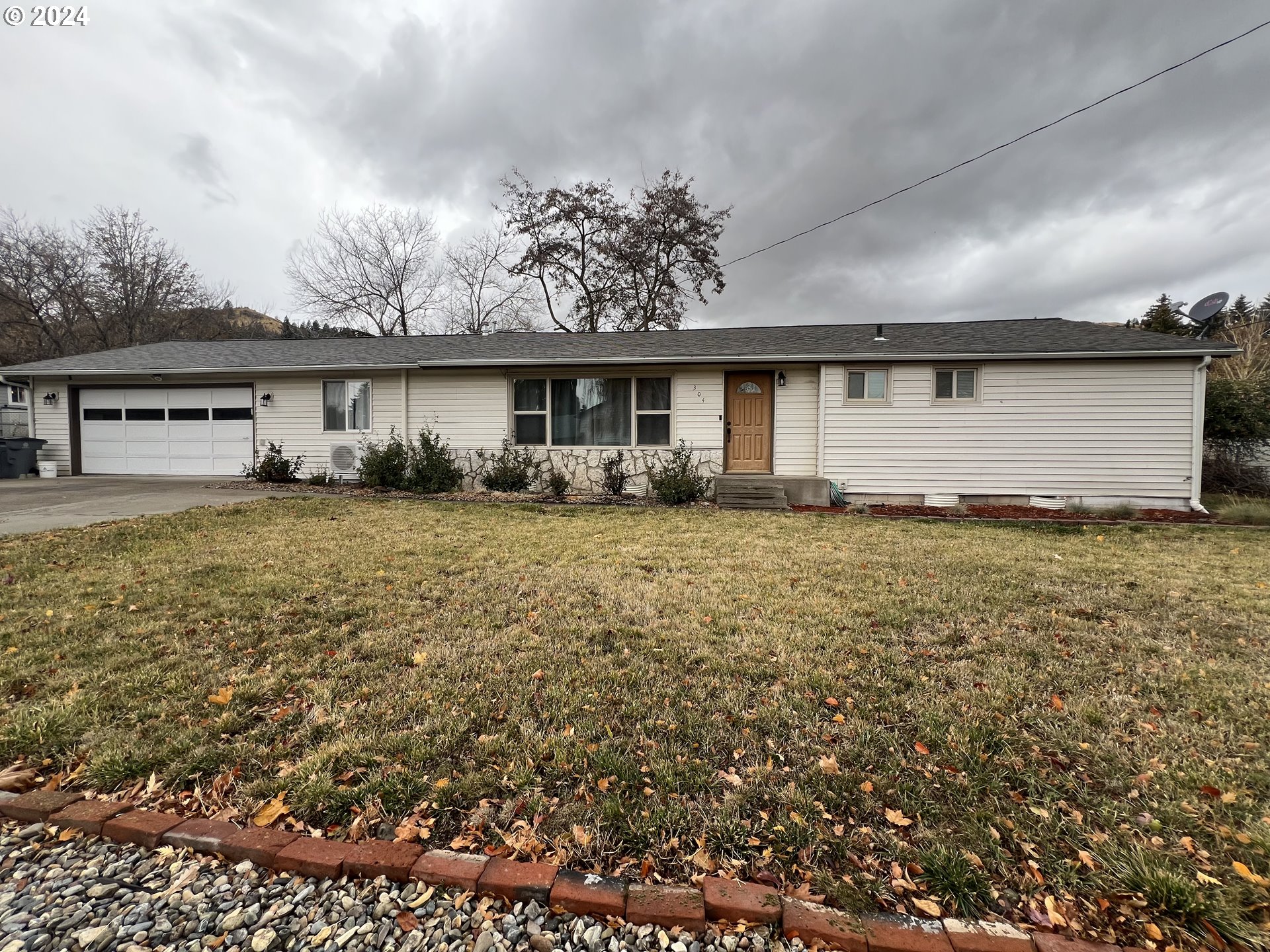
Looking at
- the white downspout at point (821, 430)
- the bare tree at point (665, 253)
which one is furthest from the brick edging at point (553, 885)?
the bare tree at point (665, 253)

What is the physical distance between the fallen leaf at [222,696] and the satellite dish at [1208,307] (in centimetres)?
1653

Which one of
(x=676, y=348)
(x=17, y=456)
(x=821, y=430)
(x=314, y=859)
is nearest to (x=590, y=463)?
(x=676, y=348)

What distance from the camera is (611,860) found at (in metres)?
1.59

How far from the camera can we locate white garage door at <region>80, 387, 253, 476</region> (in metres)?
12.3

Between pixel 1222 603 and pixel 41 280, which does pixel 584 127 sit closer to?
pixel 1222 603

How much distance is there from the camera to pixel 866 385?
982 cm

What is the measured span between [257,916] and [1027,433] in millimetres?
11743

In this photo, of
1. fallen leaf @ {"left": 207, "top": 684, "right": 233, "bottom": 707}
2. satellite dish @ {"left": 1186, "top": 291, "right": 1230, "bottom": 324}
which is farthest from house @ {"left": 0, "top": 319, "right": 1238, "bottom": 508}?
fallen leaf @ {"left": 207, "top": 684, "right": 233, "bottom": 707}

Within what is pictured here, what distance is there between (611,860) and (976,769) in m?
1.47

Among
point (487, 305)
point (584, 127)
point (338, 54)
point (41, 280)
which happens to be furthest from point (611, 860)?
point (41, 280)

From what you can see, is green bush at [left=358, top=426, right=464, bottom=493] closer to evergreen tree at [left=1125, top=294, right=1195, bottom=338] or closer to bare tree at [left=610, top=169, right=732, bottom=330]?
bare tree at [left=610, top=169, right=732, bottom=330]

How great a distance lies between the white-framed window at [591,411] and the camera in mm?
10633

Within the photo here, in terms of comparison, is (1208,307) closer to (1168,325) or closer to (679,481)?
(1168,325)

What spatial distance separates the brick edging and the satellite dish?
14.9 meters
